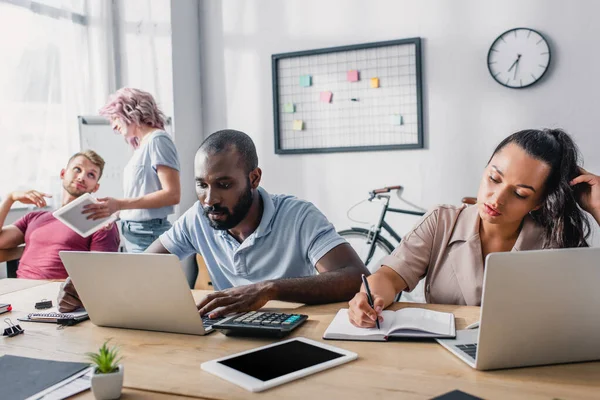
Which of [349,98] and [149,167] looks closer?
[149,167]

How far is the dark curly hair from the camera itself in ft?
4.66

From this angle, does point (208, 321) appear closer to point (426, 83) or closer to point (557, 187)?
point (557, 187)

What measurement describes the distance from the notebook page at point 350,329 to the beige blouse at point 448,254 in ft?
0.96

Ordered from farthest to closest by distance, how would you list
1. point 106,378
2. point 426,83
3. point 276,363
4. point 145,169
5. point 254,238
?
point 426,83
point 145,169
point 254,238
point 276,363
point 106,378

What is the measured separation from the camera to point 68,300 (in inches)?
57.0

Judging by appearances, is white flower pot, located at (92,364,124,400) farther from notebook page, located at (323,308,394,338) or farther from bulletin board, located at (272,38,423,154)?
bulletin board, located at (272,38,423,154)

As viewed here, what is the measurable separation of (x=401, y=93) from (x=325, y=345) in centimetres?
255

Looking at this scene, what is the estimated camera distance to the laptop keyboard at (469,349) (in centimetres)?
101

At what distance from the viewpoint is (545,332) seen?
958mm

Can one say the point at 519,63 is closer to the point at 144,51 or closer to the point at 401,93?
the point at 401,93

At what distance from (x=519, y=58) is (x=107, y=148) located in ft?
8.15

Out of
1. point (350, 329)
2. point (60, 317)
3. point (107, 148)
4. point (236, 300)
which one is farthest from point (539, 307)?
point (107, 148)

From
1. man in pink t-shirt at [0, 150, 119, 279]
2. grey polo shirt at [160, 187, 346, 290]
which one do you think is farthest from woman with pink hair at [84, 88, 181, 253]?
grey polo shirt at [160, 187, 346, 290]

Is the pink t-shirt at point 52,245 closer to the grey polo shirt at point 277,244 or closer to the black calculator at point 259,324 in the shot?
the grey polo shirt at point 277,244
